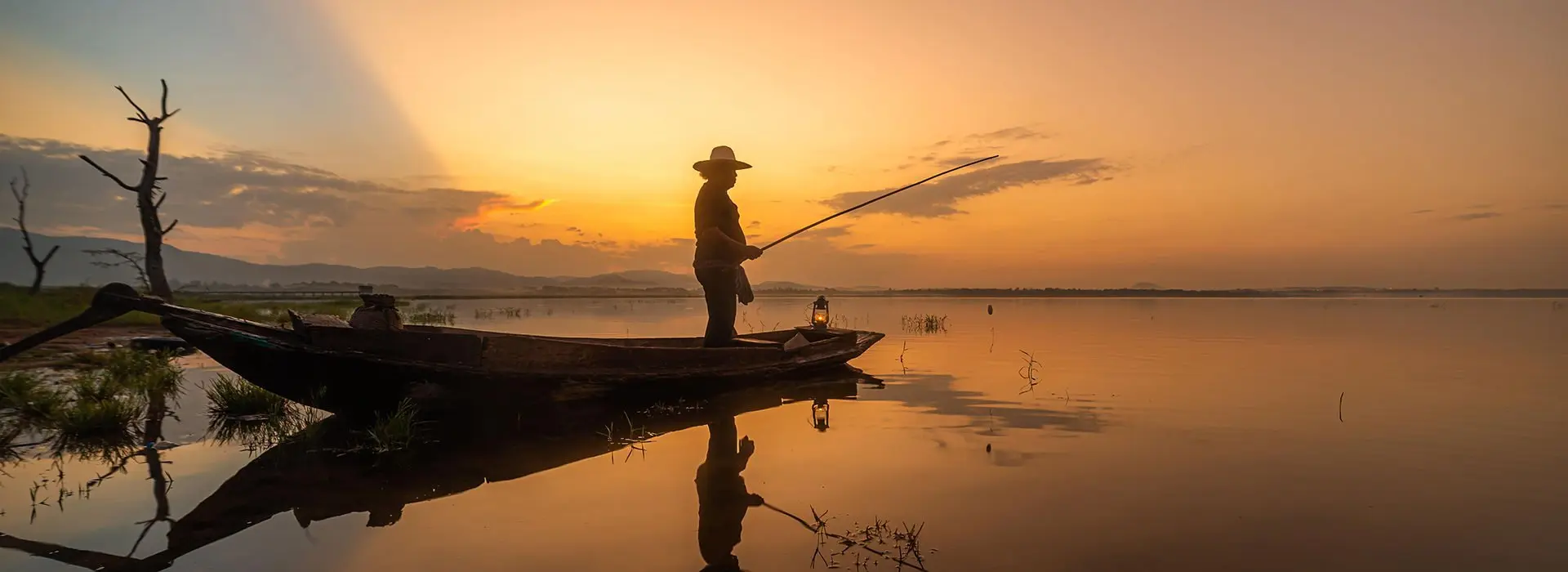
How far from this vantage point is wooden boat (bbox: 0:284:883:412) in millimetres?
6926

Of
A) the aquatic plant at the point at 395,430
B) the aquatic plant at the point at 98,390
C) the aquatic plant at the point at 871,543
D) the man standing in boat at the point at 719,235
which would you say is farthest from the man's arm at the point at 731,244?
the aquatic plant at the point at 98,390

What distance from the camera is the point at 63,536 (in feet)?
16.2

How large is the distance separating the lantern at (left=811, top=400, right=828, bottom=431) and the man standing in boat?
2037 mm

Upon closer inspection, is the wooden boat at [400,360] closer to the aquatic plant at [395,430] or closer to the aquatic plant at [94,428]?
the aquatic plant at [395,430]

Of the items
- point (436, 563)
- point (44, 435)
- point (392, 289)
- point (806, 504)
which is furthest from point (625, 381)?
point (392, 289)

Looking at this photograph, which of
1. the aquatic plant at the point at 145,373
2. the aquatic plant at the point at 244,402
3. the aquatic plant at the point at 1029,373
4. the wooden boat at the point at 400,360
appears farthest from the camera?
the aquatic plant at the point at 1029,373

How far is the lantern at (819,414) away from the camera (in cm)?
959

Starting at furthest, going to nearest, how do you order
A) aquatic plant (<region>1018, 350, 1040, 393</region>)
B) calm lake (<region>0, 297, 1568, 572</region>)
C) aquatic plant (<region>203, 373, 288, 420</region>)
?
aquatic plant (<region>1018, 350, 1040, 393</region>)
aquatic plant (<region>203, 373, 288, 420</region>)
calm lake (<region>0, 297, 1568, 572</region>)

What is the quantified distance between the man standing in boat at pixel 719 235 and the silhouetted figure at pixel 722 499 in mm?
2634

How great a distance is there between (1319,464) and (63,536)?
11208 millimetres

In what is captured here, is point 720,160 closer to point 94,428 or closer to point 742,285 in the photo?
point 742,285

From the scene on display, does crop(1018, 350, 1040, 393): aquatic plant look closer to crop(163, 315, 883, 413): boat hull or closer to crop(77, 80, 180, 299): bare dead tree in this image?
crop(163, 315, 883, 413): boat hull

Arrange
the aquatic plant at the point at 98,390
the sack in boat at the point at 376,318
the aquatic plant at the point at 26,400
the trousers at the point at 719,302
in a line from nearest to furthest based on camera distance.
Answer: the sack in boat at the point at 376,318
the aquatic plant at the point at 26,400
the aquatic plant at the point at 98,390
the trousers at the point at 719,302

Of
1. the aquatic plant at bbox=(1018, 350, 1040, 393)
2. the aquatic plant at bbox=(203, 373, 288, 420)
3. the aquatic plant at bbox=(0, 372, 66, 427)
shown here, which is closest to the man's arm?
the aquatic plant at bbox=(1018, 350, 1040, 393)
